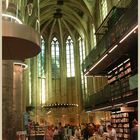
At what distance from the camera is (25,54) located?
13.3 feet

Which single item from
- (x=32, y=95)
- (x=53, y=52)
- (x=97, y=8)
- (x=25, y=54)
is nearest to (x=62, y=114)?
(x=32, y=95)

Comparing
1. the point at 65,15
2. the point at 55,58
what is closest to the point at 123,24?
the point at 65,15

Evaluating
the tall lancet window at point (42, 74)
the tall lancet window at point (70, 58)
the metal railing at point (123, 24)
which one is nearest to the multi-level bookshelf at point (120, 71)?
the metal railing at point (123, 24)

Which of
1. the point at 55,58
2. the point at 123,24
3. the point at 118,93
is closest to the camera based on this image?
the point at 123,24

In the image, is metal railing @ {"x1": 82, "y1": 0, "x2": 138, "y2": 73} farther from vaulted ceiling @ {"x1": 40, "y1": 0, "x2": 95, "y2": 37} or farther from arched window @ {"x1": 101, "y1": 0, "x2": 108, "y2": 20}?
vaulted ceiling @ {"x1": 40, "y1": 0, "x2": 95, "y2": 37}

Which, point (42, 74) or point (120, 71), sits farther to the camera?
point (42, 74)

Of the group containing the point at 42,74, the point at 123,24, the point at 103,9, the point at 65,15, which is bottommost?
the point at 42,74

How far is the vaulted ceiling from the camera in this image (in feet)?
100

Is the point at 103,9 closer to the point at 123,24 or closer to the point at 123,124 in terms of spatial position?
the point at 123,124

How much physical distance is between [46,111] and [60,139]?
16.9 meters

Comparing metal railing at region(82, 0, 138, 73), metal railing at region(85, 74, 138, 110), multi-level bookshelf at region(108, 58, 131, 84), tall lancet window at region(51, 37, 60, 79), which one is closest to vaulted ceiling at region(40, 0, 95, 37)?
tall lancet window at region(51, 37, 60, 79)

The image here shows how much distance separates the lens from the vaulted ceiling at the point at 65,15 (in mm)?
30513

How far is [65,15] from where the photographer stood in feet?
118

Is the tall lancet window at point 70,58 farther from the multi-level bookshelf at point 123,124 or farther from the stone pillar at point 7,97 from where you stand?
the stone pillar at point 7,97
